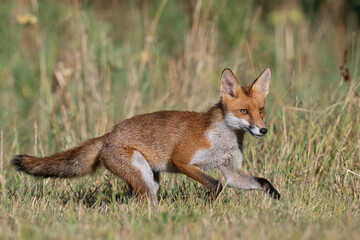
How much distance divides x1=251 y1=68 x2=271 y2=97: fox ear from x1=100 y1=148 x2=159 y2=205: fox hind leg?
58.4 inches

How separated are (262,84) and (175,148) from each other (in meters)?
1.25

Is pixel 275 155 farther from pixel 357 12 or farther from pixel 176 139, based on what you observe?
pixel 357 12

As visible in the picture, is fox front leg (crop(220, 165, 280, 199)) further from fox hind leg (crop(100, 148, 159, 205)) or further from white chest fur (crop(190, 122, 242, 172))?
fox hind leg (crop(100, 148, 159, 205))

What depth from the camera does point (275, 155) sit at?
758cm

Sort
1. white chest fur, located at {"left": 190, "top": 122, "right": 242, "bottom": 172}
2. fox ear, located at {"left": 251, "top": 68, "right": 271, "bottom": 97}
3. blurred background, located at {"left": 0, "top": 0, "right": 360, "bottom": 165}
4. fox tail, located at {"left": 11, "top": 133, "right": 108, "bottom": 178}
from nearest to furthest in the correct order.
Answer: white chest fur, located at {"left": 190, "top": 122, "right": 242, "bottom": 172}, fox tail, located at {"left": 11, "top": 133, "right": 108, "bottom": 178}, fox ear, located at {"left": 251, "top": 68, "right": 271, "bottom": 97}, blurred background, located at {"left": 0, "top": 0, "right": 360, "bottom": 165}

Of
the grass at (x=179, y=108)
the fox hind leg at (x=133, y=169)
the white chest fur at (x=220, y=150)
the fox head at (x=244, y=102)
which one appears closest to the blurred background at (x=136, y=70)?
the grass at (x=179, y=108)

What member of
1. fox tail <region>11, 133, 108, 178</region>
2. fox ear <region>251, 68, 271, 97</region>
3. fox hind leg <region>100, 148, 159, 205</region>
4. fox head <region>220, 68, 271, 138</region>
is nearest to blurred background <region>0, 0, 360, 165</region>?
fox ear <region>251, 68, 271, 97</region>

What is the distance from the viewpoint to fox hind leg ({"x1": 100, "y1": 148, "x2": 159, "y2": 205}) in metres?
6.22

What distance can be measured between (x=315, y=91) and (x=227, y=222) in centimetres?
566

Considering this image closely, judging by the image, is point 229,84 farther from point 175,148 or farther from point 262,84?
point 175,148

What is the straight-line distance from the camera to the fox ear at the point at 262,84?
6.61 meters

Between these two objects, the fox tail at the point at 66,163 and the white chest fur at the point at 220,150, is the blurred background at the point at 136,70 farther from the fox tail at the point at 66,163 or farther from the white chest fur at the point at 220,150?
the white chest fur at the point at 220,150

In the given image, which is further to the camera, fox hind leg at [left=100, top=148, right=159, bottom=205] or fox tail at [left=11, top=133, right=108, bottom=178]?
fox tail at [left=11, top=133, right=108, bottom=178]

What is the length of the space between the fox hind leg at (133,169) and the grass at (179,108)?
0.20 m
